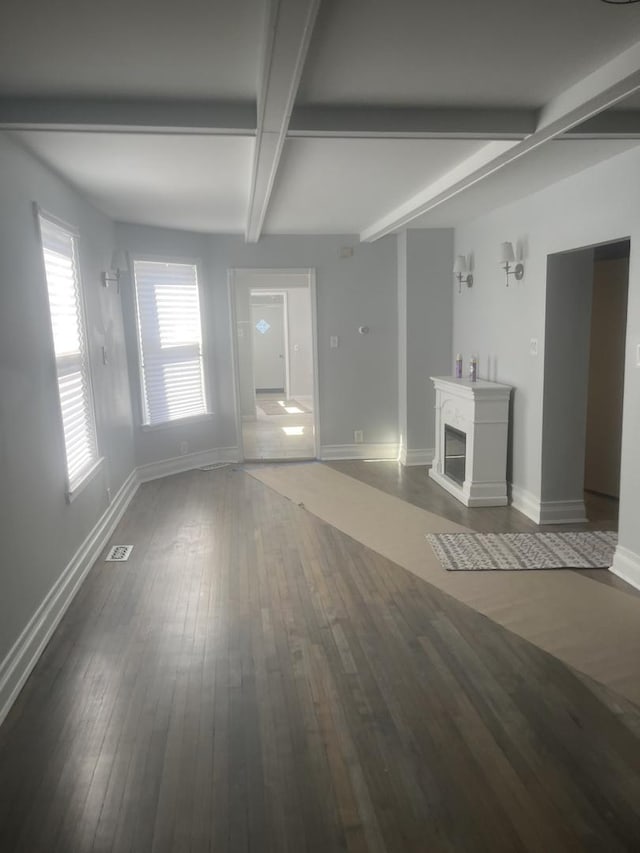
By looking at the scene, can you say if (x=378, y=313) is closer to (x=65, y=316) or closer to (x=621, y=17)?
(x=65, y=316)

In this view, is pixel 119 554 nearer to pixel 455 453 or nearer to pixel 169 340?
pixel 169 340

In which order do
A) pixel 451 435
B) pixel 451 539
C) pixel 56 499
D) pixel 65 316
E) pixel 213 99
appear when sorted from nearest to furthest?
pixel 213 99, pixel 56 499, pixel 65 316, pixel 451 539, pixel 451 435

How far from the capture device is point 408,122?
8.71ft

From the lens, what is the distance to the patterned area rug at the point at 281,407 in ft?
32.4

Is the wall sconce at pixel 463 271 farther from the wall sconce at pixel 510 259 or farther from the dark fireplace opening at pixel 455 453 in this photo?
the dark fireplace opening at pixel 455 453

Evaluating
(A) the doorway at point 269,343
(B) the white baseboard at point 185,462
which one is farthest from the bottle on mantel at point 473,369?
(A) the doorway at point 269,343

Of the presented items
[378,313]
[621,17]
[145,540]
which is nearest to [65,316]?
[145,540]

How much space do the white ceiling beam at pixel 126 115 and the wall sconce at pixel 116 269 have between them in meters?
2.28

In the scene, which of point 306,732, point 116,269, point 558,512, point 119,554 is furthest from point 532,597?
point 116,269

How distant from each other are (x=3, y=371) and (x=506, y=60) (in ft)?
7.73

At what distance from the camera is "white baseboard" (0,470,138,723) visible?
2.40 m

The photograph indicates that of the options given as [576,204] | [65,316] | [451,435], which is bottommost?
[451,435]

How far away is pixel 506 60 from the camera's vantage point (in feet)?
7.17

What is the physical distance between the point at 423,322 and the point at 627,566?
127 inches
